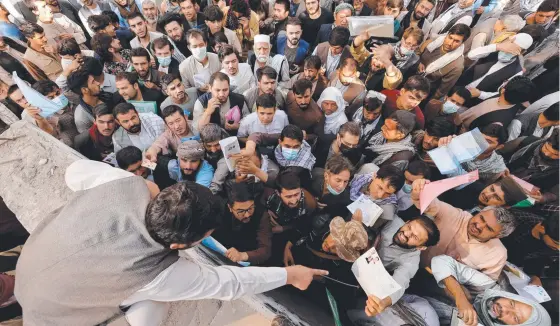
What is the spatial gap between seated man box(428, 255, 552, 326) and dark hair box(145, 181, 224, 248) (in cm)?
185

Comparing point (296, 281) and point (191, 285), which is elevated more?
point (191, 285)

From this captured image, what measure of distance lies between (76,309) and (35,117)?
272cm

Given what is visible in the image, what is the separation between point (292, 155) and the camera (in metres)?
3.13

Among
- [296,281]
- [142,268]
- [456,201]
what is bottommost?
[456,201]

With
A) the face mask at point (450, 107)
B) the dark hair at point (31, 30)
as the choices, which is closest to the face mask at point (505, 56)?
the face mask at point (450, 107)

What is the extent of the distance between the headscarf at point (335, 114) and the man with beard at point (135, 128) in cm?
191

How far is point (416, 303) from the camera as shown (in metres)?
2.45

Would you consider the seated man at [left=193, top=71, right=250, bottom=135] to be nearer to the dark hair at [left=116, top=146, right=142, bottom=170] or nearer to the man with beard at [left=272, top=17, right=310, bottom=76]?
the dark hair at [left=116, top=146, right=142, bottom=170]

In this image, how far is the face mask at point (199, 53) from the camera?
3945 mm

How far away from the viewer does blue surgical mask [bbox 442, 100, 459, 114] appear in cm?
368

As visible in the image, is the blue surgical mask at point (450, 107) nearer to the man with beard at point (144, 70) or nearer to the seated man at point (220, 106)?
the seated man at point (220, 106)

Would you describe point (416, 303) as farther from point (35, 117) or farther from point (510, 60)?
point (35, 117)

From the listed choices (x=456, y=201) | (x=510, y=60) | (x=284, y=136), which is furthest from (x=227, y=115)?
(x=510, y=60)

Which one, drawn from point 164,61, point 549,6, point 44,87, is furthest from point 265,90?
point 549,6
